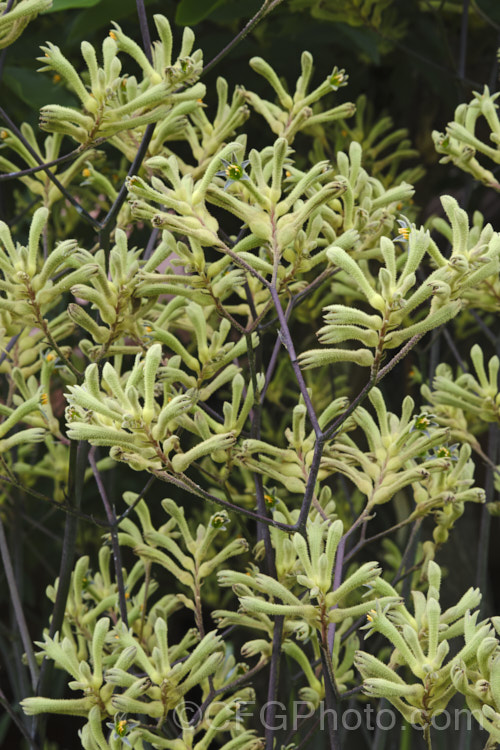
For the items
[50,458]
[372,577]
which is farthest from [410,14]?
[372,577]

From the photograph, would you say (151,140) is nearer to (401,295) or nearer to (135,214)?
(135,214)

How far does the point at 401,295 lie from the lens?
47cm

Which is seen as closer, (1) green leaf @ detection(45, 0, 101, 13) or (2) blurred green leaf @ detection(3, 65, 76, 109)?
(1) green leaf @ detection(45, 0, 101, 13)

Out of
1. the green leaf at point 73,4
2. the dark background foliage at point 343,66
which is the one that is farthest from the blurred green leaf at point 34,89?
the green leaf at point 73,4

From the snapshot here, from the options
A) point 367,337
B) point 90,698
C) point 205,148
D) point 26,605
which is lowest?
point 26,605

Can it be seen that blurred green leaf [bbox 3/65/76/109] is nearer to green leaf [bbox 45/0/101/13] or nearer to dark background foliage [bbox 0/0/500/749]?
dark background foliage [bbox 0/0/500/749]

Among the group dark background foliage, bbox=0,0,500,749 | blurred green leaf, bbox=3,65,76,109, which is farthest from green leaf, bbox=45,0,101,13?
blurred green leaf, bbox=3,65,76,109

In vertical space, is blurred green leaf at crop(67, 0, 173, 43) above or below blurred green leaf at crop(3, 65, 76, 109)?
above

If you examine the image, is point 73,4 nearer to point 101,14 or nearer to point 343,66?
point 101,14

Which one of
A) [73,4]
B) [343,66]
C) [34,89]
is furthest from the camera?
[343,66]

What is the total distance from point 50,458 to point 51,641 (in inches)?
12.7

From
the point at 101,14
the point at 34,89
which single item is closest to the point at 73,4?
the point at 101,14

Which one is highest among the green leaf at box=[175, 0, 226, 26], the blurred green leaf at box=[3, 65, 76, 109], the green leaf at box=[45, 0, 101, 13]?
the green leaf at box=[45, 0, 101, 13]

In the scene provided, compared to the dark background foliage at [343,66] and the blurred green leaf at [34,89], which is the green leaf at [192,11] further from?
the blurred green leaf at [34,89]
